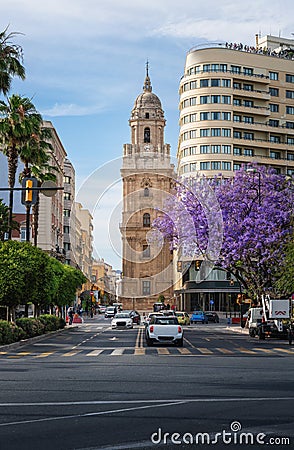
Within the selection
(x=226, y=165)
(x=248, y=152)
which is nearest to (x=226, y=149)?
(x=226, y=165)

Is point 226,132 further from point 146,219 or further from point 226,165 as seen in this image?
point 146,219

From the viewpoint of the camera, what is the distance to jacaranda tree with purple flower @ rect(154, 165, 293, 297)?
51.0 meters

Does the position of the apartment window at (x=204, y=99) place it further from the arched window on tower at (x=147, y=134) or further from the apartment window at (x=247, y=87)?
the arched window on tower at (x=147, y=134)

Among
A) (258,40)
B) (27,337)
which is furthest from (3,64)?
(258,40)

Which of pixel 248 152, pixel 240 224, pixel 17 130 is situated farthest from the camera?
pixel 248 152

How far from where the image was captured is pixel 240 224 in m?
51.2

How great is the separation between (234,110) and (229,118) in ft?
4.17

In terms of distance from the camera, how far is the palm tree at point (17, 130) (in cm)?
4328

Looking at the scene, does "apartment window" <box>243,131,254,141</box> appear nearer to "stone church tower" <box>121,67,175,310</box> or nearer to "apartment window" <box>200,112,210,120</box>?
"apartment window" <box>200,112,210,120</box>

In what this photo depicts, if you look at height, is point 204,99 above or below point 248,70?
below

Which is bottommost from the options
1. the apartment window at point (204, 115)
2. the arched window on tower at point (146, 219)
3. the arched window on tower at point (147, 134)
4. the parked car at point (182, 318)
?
the parked car at point (182, 318)

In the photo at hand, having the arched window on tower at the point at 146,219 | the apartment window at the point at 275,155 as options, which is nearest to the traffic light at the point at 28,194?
the apartment window at the point at 275,155

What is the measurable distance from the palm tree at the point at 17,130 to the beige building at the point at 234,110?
48.7 m

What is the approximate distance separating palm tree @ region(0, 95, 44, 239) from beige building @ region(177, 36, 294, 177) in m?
48.7
